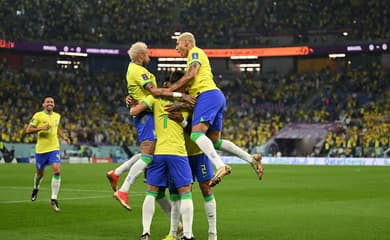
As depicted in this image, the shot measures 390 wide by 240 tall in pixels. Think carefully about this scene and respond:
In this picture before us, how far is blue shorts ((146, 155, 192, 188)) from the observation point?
34.4 feet

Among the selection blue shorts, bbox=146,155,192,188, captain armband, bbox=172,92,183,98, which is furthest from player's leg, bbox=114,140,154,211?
captain armband, bbox=172,92,183,98

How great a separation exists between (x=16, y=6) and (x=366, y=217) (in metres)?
54.4

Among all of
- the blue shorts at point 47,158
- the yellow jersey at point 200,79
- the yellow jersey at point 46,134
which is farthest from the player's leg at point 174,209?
the yellow jersey at point 46,134

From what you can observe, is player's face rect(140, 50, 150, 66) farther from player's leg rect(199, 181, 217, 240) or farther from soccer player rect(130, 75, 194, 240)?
player's leg rect(199, 181, 217, 240)

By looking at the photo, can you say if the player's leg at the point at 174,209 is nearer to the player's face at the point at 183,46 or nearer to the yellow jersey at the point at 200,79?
the yellow jersey at the point at 200,79

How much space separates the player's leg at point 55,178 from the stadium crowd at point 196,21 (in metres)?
46.7

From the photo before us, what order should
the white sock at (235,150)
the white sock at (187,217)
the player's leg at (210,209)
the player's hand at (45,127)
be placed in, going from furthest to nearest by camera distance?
the player's hand at (45,127) < the white sock at (235,150) < the player's leg at (210,209) < the white sock at (187,217)

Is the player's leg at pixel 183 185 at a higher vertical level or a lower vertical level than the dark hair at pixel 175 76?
lower

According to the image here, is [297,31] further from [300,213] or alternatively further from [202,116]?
[202,116]

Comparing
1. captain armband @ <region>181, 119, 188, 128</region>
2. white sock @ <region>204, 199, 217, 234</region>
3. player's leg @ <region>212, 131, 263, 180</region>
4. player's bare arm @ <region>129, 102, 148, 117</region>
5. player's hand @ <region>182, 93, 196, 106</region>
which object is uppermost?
player's hand @ <region>182, 93, 196, 106</region>

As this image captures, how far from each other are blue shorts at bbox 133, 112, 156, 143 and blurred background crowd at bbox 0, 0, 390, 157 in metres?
44.0

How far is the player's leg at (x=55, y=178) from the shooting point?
1684 cm

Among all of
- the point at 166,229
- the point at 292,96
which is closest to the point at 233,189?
the point at 166,229

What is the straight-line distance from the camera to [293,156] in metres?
56.1
